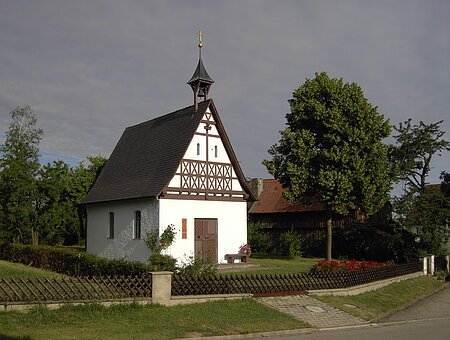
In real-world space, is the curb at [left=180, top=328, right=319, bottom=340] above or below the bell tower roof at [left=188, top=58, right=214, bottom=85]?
below

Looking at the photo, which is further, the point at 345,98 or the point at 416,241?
the point at 416,241

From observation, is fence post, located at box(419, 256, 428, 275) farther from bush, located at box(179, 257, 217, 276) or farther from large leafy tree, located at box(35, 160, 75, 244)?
large leafy tree, located at box(35, 160, 75, 244)

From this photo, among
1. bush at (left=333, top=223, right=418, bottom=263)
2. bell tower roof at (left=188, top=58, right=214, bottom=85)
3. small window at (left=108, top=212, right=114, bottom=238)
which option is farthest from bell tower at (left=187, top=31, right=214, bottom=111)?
bush at (left=333, top=223, right=418, bottom=263)

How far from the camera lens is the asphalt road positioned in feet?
45.2

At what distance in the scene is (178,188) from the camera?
2806cm

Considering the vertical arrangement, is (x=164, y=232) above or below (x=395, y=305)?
above

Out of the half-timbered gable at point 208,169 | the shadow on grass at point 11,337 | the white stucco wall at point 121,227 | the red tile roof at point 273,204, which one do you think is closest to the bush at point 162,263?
the white stucco wall at point 121,227

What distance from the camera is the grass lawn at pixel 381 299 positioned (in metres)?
18.3

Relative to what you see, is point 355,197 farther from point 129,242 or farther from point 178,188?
point 129,242

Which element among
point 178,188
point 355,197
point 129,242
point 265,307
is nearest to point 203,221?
point 178,188

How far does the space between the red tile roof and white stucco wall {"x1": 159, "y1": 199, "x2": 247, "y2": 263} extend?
50.4 ft

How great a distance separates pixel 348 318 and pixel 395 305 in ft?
14.1

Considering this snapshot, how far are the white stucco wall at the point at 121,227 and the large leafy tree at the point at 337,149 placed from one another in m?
9.88

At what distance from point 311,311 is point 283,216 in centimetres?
3011
